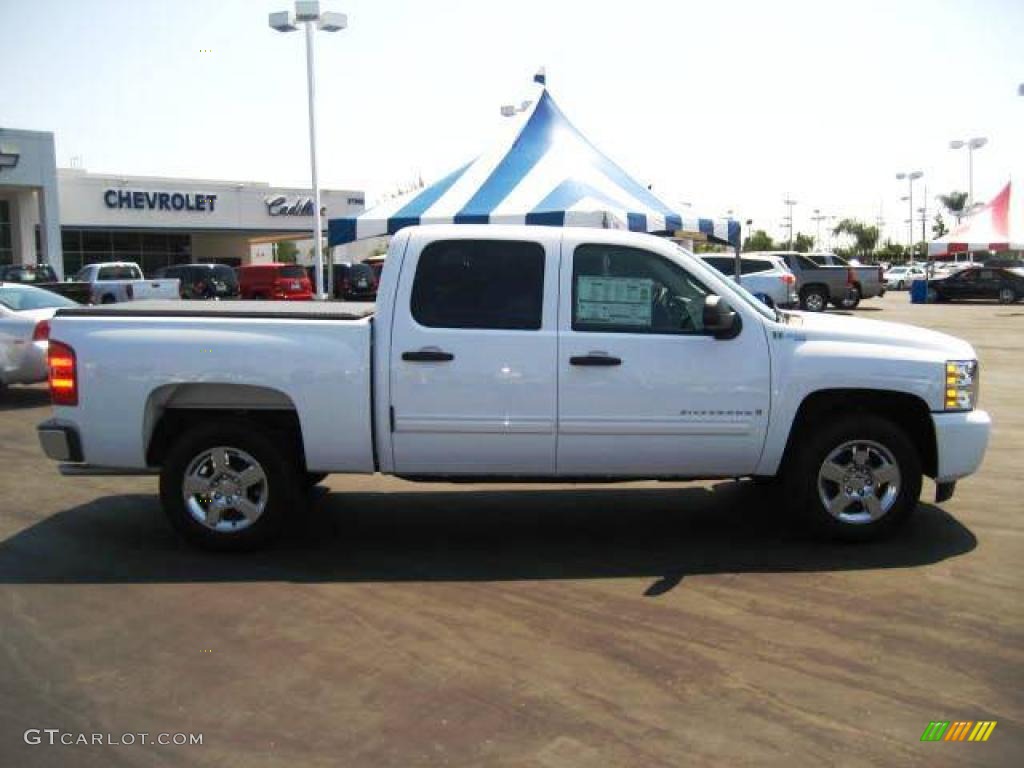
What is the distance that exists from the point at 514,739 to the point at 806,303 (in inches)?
1202

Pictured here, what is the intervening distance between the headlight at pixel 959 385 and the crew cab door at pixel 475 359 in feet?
7.86

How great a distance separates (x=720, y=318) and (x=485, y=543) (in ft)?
6.65

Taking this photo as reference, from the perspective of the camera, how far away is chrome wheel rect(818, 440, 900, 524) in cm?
596

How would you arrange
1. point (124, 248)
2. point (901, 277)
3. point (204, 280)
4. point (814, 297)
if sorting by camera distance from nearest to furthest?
point (204, 280) → point (814, 297) → point (124, 248) → point (901, 277)

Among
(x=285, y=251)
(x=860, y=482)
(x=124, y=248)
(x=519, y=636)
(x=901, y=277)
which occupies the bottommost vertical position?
(x=519, y=636)

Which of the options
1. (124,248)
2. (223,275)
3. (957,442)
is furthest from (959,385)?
(124,248)

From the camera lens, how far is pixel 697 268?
591 centimetres

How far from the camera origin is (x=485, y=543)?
623 centimetres

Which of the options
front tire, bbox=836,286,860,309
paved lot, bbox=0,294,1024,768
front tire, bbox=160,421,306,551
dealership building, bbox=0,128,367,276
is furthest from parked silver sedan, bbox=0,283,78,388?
dealership building, bbox=0,128,367,276

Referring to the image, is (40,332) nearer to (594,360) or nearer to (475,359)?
(475,359)

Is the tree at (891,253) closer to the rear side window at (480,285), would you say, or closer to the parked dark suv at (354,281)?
the parked dark suv at (354,281)

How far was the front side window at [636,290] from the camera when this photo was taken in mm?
5859

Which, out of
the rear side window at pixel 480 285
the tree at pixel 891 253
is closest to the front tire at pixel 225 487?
the rear side window at pixel 480 285

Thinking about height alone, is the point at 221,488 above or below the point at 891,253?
below
